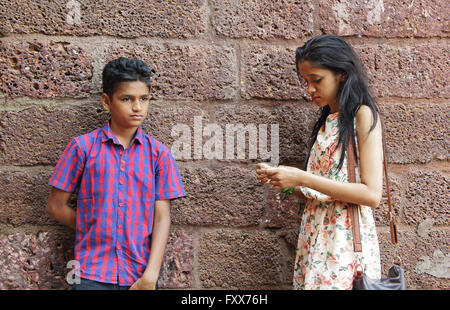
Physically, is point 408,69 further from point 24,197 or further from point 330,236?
point 24,197

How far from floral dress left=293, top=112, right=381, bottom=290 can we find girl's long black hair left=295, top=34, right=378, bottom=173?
0.07 m

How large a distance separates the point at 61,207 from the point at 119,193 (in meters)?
0.35

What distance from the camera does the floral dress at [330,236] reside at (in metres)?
2.22

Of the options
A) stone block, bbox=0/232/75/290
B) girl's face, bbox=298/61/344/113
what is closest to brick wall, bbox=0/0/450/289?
stone block, bbox=0/232/75/290

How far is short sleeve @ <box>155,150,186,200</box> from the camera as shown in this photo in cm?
249

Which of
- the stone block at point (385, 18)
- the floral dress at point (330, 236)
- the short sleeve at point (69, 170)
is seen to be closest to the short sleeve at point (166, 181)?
the short sleeve at point (69, 170)

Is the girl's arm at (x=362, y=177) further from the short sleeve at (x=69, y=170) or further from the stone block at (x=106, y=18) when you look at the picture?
the stone block at (x=106, y=18)

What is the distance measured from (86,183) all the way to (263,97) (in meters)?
1.19

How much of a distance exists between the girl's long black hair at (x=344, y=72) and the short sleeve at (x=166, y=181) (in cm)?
85

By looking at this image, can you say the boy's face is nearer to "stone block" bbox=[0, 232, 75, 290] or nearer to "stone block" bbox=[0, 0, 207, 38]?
"stone block" bbox=[0, 0, 207, 38]

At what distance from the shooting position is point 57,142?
2783 millimetres

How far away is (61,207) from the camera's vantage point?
8.20 ft

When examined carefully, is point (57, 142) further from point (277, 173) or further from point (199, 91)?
point (277, 173)

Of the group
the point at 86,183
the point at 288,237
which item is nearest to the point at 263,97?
the point at 288,237
